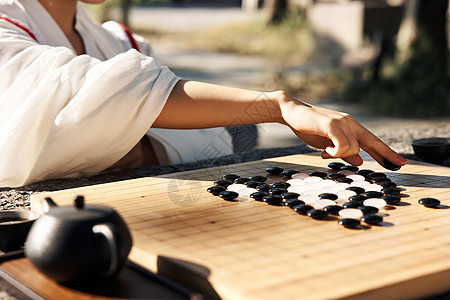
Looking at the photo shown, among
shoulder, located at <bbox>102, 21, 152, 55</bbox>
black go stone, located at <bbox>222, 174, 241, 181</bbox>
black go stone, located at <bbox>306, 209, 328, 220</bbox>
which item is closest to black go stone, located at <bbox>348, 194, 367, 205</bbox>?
black go stone, located at <bbox>306, 209, 328, 220</bbox>

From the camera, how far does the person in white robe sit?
1.45 m

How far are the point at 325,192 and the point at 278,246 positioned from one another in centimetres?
33

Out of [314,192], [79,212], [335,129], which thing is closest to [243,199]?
[314,192]

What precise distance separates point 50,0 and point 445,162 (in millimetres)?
1314

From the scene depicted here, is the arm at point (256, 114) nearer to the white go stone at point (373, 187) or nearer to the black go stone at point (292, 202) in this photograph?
the white go stone at point (373, 187)

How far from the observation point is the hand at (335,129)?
52.9 inches

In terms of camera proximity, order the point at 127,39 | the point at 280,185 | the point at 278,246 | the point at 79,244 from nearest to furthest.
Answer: the point at 79,244 → the point at 278,246 → the point at 280,185 → the point at 127,39

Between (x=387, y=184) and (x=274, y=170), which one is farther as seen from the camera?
(x=274, y=170)

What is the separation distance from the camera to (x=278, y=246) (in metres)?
0.98

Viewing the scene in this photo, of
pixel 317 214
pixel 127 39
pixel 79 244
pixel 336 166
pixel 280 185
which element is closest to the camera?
pixel 79 244

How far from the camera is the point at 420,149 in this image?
1.78m

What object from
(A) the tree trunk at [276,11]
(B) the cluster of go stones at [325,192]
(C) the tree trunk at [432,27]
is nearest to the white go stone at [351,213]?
(B) the cluster of go stones at [325,192]

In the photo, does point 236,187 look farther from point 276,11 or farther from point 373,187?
point 276,11

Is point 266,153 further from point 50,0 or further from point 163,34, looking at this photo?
point 163,34
